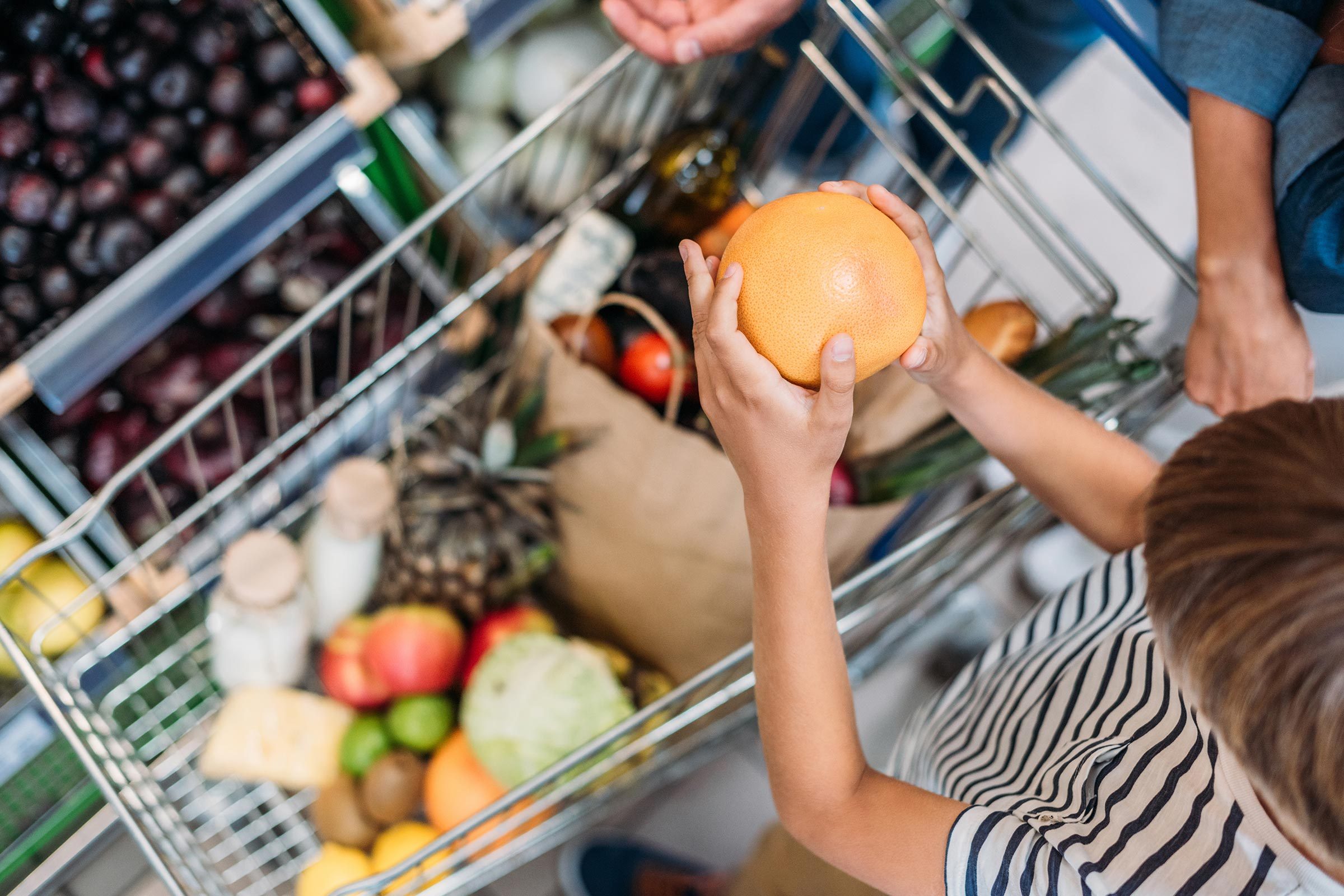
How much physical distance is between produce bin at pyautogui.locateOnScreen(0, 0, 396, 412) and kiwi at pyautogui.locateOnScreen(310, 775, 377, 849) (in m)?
0.57

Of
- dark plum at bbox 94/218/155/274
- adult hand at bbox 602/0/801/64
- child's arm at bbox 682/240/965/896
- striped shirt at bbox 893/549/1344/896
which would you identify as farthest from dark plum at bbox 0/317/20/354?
striped shirt at bbox 893/549/1344/896

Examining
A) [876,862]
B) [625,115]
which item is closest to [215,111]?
[625,115]

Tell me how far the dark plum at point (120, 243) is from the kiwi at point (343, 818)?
2.29 ft

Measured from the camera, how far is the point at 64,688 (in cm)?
81

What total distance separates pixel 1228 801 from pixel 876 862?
0.24 metres

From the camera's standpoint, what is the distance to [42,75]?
110cm

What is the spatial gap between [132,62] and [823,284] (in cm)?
102

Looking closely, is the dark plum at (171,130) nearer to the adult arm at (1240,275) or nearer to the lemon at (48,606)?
the lemon at (48,606)

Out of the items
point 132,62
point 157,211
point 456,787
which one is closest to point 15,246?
point 157,211

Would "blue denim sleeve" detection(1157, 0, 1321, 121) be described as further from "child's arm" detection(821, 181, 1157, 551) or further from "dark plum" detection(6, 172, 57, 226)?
"dark plum" detection(6, 172, 57, 226)

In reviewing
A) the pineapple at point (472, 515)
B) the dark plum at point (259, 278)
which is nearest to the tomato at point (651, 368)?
the pineapple at point (472, 515)

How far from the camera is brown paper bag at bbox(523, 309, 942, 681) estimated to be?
94 centimetres

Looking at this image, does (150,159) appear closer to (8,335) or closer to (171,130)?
(171,130)

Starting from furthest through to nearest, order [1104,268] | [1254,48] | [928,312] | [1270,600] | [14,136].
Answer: [1104,268] < [14,136] < [1254,48] < [928,312] < [1270,600]
